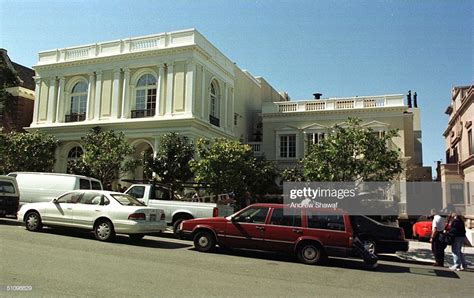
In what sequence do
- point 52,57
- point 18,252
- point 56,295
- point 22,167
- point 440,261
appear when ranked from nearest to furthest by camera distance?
point 56,295
point 18,252
point 440,261
point 22,167
point 52,57

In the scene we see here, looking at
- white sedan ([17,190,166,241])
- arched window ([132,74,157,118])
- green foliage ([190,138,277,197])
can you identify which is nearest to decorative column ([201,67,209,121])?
arched window ([132,74,157,118])

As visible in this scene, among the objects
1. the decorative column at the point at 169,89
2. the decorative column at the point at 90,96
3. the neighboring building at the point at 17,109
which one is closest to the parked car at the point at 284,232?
the decorative column at the point at 169,89

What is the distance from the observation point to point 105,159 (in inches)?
889

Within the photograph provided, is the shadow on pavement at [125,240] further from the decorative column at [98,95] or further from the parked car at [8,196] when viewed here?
the decorative column at [98,95]

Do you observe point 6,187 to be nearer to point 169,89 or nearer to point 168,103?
point 168,103

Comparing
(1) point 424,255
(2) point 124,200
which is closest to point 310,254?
(1) point 424,255

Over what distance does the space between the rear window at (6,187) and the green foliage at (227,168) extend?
750 centimetres

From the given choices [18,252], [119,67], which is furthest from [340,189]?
[119,67]

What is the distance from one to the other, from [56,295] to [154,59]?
23.6m

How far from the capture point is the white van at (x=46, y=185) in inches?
710

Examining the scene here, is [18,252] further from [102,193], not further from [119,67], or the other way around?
[119,67]

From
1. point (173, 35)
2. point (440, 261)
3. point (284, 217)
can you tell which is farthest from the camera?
point (173, 35)

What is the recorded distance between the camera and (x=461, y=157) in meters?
32.5

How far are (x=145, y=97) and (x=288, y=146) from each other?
38.4ft
